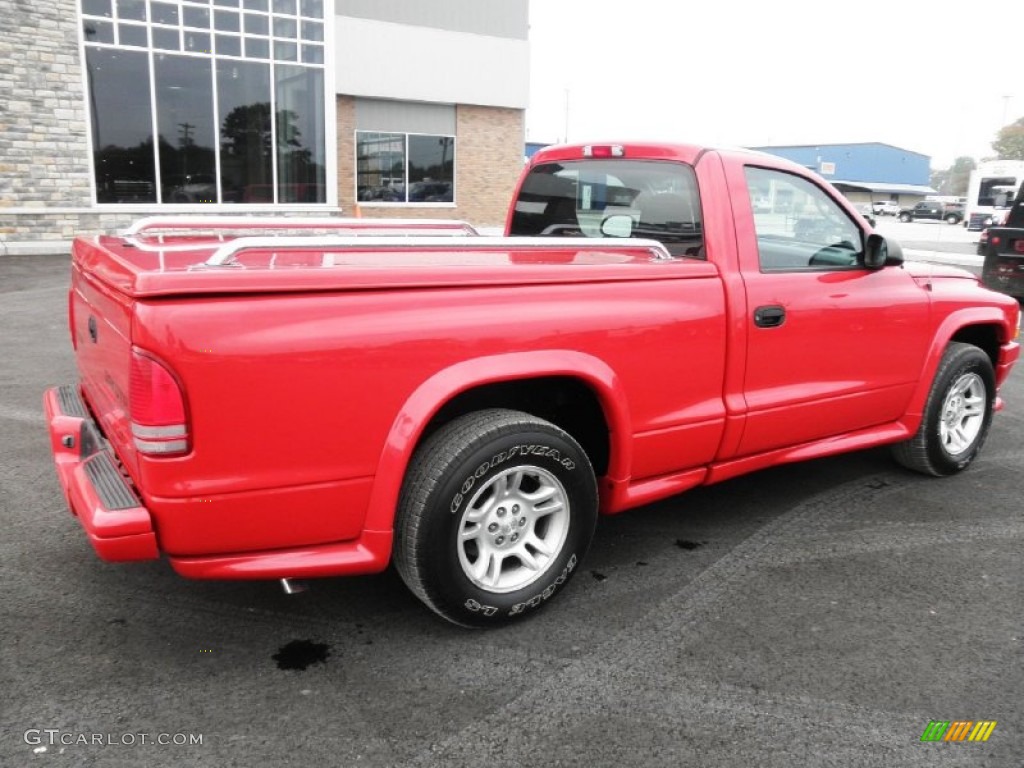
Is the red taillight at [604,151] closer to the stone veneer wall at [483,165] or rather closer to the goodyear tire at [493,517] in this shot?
the goodyear tire at [493,517]

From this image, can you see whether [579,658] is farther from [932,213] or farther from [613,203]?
[932,213]

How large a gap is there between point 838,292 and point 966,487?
1634 mm

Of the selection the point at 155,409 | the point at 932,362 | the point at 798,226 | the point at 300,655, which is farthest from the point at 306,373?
the point at 932,362

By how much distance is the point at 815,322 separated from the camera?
3.92 m

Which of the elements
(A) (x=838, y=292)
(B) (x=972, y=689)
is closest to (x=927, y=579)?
(B) (x=972, y=689)

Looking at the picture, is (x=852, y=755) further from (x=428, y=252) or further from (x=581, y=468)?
(x=428, y=252)

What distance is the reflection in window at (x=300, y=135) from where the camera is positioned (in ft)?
63.3

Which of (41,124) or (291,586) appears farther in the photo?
(41,124)

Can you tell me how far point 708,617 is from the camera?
3.31 metres

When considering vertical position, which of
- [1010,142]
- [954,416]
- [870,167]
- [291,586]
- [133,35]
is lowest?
[291,586]

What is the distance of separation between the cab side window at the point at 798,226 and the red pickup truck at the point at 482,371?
0.05 ft

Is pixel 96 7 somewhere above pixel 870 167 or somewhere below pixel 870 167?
below

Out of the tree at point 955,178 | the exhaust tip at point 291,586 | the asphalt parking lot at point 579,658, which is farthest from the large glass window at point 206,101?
the tree at point 955,178

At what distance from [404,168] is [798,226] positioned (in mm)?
19980
